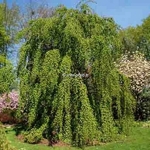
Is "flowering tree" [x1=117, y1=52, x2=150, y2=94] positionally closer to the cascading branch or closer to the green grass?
the cascading branch

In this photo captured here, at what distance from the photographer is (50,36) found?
1575 centimetres

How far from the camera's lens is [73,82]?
14.8 m

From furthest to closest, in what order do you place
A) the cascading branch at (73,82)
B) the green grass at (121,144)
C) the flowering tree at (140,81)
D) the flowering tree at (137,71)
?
the flowering tree at (137,71) < the flowering tree at (140,81) < the cascading branch at (73,82) < the green grass at (121,144)

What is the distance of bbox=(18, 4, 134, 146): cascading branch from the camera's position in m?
14.6

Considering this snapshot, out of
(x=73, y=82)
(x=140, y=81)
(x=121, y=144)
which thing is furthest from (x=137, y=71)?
(x=121, y=144)

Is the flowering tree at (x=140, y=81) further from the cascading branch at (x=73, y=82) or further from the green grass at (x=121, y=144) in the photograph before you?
the green grass at (x=121, y=144)

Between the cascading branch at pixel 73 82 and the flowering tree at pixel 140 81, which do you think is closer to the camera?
the cascading branch at pixel 73 82

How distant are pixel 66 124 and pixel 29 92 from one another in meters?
2.20

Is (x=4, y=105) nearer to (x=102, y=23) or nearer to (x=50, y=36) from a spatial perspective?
(x=50, y=36)

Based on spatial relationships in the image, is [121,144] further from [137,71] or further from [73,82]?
[137,71]

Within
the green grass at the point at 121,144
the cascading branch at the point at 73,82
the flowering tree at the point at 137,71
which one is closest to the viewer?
the green grass at the point at 121,144

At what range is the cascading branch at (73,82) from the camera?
14625mm

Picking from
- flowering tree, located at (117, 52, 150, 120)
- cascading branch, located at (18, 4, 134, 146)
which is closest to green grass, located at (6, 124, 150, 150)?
cascading branch, located at (18, 4, 134, 146)

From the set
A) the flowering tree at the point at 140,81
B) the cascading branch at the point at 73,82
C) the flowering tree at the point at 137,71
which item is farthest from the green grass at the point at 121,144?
the flowering tree at the point at 137,71
